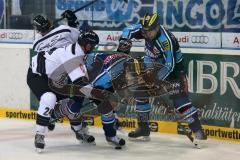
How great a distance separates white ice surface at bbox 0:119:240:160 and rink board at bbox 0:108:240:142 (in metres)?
0.10

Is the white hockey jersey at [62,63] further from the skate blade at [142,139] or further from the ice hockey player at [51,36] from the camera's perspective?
the skate blade at [142,139]

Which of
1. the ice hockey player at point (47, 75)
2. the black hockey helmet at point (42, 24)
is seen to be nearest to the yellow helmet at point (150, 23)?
the ice hockey player at point (47, 75)

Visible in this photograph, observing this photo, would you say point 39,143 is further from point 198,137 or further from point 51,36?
point 198,137

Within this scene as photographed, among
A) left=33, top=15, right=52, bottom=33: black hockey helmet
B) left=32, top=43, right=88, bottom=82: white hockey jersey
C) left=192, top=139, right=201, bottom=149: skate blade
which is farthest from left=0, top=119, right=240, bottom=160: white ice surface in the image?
left=33, top=15, right=52, bottom=33: black hockey helmet

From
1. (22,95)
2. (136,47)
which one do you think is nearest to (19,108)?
(22,95)

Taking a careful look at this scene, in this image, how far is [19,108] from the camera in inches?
267

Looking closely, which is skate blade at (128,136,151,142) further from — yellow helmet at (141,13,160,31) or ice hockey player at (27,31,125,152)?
yellow helmet at (141,13,160,31)

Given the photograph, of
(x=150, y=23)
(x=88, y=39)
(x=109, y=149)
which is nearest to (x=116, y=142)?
(x=109, y=149)

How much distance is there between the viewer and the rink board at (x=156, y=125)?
550cm

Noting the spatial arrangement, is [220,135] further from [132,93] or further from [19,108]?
[19,108]

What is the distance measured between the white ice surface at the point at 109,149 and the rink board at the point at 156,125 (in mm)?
104

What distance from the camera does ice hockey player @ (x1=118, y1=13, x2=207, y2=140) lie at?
197 inches

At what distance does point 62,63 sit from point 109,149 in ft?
2.81

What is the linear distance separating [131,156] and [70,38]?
1283 millimetres
